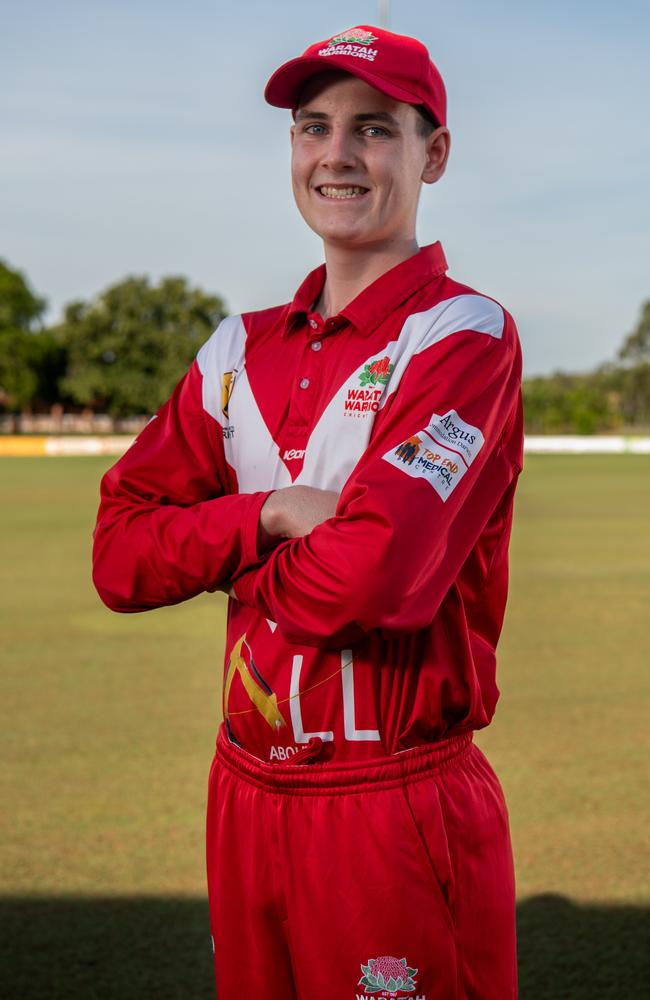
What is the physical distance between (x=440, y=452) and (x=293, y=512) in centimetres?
26

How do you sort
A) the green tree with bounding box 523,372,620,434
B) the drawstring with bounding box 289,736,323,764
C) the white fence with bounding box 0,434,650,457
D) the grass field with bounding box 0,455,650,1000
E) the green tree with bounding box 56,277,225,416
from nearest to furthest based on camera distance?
the drawstring with bounding box 289,736,323,764 → the grass field with bounding box 0,455,650,1000 → the white fence with bounding box 0,434,650,457 → the green tree with bounding box 523,372,620,434 → the green tree with bounding box 56,277,225,416

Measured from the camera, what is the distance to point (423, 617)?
183 cm

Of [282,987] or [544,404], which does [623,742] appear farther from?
[544,404]

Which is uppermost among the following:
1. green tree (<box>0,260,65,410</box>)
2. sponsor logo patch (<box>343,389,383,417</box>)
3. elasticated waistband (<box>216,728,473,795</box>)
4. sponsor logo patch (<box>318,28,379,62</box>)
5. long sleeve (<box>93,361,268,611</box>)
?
green tree (<box>0,260,65,410</box>)

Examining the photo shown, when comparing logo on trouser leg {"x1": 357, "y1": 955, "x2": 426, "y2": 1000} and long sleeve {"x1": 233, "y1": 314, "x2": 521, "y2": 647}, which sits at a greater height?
long sleeve {"x1": 233, "y1": 314, "x2": 521, "y2": 647}

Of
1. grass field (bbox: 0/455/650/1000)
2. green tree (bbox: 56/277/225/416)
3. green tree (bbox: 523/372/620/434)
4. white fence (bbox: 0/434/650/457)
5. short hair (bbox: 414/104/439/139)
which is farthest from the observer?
green tree (bbox: 56/277/225/416)

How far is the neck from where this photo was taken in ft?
6.81

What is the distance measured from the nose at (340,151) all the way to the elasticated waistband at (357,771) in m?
0.96

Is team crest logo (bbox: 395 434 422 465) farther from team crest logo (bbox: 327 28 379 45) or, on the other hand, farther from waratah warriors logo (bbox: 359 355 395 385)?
team crest logo (bbox: 327 28 379 45)

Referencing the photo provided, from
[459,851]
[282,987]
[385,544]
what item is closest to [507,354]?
[385,544]

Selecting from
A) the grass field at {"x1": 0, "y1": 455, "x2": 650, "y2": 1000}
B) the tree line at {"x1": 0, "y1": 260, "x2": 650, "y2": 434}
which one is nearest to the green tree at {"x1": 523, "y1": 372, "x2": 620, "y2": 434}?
the tree line at {"x1": 0, "y1": 260, "x2": 650, "y2": 434}

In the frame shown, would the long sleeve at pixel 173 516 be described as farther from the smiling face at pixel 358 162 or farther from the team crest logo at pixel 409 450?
the smiling face at pixel 358 162

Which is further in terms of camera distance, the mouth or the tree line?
the tree line

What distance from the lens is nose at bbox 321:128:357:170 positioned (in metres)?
1.99
